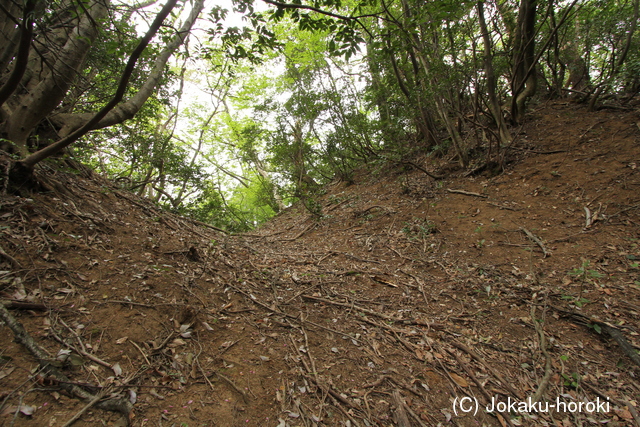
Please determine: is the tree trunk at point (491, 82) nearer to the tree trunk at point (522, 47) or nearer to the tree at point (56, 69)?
the tree trunk at point (522, 47)

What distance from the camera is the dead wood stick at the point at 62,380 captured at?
1.69 m

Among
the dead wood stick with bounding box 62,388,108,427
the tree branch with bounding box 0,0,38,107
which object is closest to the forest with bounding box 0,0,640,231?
the tree branch with bounding box 0,0,38,107

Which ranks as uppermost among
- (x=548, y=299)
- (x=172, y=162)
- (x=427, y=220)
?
(x=172, y=162)

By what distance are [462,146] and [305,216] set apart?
5892mm

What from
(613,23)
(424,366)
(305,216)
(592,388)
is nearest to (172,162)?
(305,216)

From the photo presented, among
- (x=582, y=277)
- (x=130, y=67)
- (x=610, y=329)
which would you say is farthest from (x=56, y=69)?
(x=582, y=277)

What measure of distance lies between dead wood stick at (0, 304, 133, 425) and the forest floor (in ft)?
0.09

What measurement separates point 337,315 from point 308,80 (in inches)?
370

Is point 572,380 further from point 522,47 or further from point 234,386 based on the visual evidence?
point 522,47

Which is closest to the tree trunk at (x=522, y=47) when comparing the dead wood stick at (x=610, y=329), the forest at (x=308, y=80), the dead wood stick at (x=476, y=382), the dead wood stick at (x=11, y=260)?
the forest at (x=308, y=80)

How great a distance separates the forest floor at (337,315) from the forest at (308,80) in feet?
4.66

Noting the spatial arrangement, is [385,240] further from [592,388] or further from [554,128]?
[554,128]

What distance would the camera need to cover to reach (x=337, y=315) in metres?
3.68

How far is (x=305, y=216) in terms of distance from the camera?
10.3m
